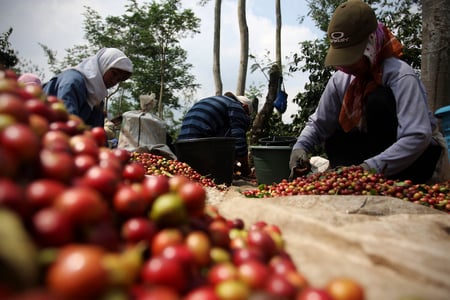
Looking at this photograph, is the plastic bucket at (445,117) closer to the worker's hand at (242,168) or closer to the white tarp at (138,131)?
the worker's hand at (242,168)

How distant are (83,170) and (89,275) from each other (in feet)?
1.65

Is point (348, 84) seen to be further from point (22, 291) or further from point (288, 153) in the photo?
point (22, 291)

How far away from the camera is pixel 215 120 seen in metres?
6.87

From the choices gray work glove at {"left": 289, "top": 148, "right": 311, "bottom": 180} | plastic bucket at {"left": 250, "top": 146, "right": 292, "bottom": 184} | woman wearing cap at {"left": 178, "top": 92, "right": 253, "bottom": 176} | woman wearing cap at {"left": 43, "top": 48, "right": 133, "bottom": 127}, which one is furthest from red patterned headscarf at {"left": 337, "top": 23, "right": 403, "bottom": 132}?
woman wearing cap at {"left": 43, "top": 48, "right": 133, "bottom": 127}

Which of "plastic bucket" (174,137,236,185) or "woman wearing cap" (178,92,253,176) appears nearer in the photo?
"plastic bucket" (174,137,236,185)

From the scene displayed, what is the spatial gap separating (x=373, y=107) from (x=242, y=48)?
841 cm

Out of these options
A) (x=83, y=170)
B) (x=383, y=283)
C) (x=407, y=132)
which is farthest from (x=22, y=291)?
(x=407, y=132)

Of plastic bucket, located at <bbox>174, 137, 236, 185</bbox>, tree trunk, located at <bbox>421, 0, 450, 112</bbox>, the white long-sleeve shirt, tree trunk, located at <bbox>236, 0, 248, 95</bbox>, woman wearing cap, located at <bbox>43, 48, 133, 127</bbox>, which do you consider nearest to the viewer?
the white long-sleeve shirt

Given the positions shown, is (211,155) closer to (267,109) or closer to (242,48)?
(267,109)

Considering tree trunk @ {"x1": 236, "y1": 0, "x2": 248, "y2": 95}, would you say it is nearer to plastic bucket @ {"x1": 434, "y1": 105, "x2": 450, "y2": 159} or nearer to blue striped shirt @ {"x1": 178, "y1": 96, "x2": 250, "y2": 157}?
blue striped shirt @ {"x1": 178, "y1": 96, "x2": 250, "y2": 157}

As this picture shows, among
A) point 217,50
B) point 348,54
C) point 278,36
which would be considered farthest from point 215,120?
point 278,36

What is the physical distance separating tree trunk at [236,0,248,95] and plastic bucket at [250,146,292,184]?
5.77m

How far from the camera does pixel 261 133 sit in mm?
10078

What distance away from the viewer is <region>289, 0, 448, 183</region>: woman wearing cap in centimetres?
352
